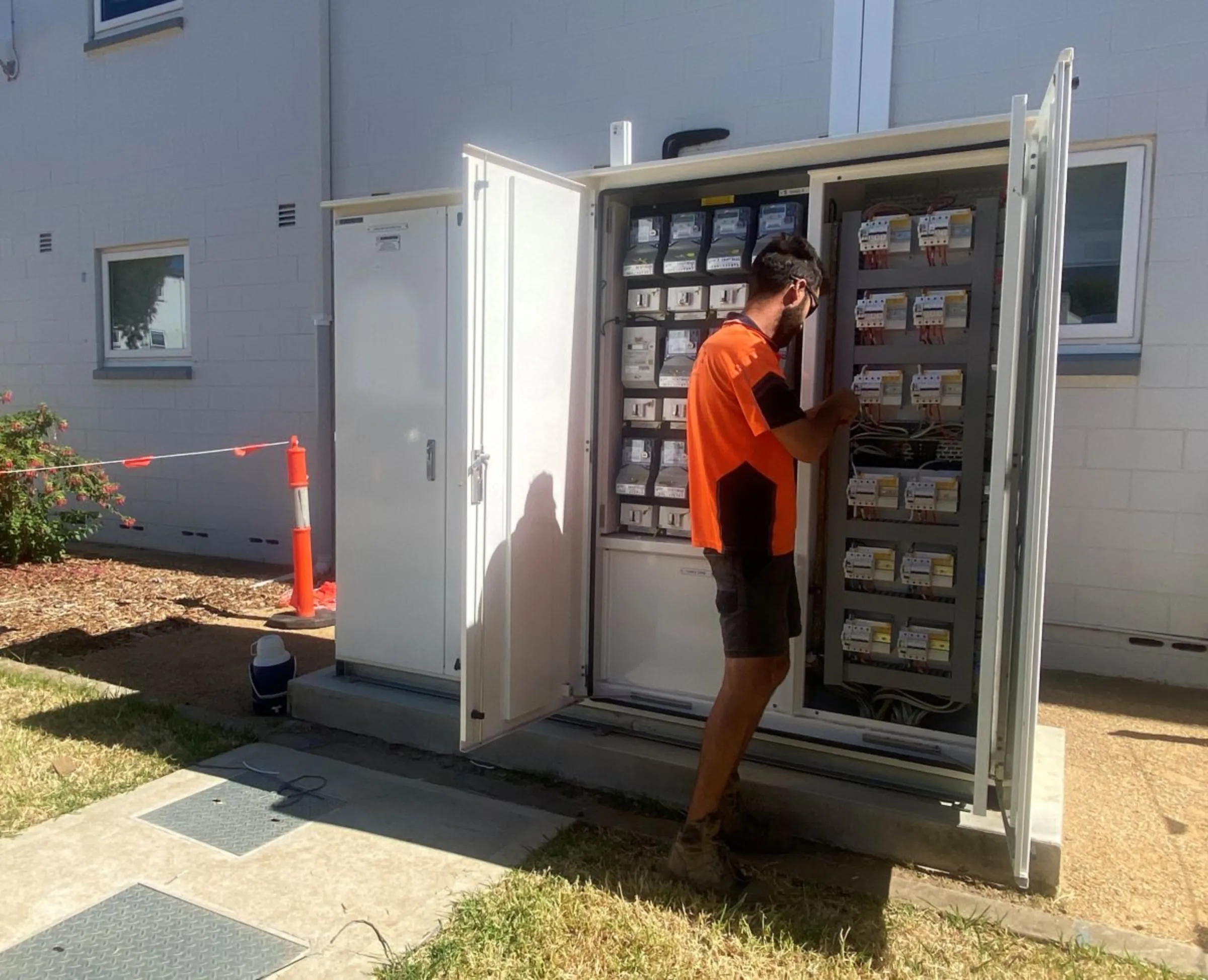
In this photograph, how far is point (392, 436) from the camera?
176 inches

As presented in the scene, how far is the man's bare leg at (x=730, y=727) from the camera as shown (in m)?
3.15

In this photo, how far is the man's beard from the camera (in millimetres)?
3232

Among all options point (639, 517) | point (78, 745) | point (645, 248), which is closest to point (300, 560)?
point (78, 745)

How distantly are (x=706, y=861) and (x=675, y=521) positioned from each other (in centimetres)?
145

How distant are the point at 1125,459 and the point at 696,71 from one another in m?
3.50

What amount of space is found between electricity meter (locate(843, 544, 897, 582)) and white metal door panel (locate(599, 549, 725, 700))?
545mm

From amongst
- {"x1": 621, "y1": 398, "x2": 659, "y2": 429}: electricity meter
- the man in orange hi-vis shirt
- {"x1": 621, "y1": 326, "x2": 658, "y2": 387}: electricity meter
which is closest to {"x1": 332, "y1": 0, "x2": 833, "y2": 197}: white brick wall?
{"x1": 621, "y1": 326, "x2": 658, "y2": 387}: electricity meter

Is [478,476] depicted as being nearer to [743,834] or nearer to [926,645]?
[743,834]

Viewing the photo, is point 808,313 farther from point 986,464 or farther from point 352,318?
point 352,318

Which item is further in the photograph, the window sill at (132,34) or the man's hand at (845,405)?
the window sill at (132,34)

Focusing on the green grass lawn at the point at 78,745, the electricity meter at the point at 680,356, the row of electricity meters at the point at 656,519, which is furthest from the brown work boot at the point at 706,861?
the green grass lawn at the point at 78,745

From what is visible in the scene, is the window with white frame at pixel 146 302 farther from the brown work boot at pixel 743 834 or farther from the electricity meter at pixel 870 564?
the brown work boot at pixel 743 834

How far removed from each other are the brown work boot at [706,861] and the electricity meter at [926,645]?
3.50 ft

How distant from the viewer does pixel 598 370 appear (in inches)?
161
